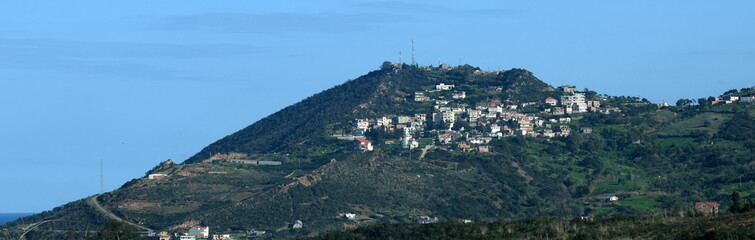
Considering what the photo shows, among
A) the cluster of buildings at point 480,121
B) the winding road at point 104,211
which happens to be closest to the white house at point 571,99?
the cluster of buildings at point 480,121

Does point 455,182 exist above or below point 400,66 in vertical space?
below

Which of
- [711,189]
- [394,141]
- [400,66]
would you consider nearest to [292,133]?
[394,141]

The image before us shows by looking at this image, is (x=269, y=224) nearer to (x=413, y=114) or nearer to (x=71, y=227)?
(x=71, y=227)

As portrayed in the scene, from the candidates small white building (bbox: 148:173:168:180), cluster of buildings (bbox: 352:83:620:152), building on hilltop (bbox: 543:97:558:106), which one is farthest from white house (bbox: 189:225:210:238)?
building on hilltop (bbox: 543:97:558:106)

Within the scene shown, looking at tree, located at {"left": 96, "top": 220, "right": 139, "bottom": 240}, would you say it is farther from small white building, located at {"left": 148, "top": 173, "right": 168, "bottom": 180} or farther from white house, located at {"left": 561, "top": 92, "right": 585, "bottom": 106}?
white house, located at {"left": 561, "top": 92, "right": 585, "bottom": 106}

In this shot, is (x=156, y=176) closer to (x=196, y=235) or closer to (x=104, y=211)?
(x=104, y=211)

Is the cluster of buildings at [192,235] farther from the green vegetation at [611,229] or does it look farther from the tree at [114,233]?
the green vegetation at [611,229]

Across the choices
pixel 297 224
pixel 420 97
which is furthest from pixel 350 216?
pixel 420 97

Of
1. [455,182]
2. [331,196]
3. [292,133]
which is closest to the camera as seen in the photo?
[331,196]
